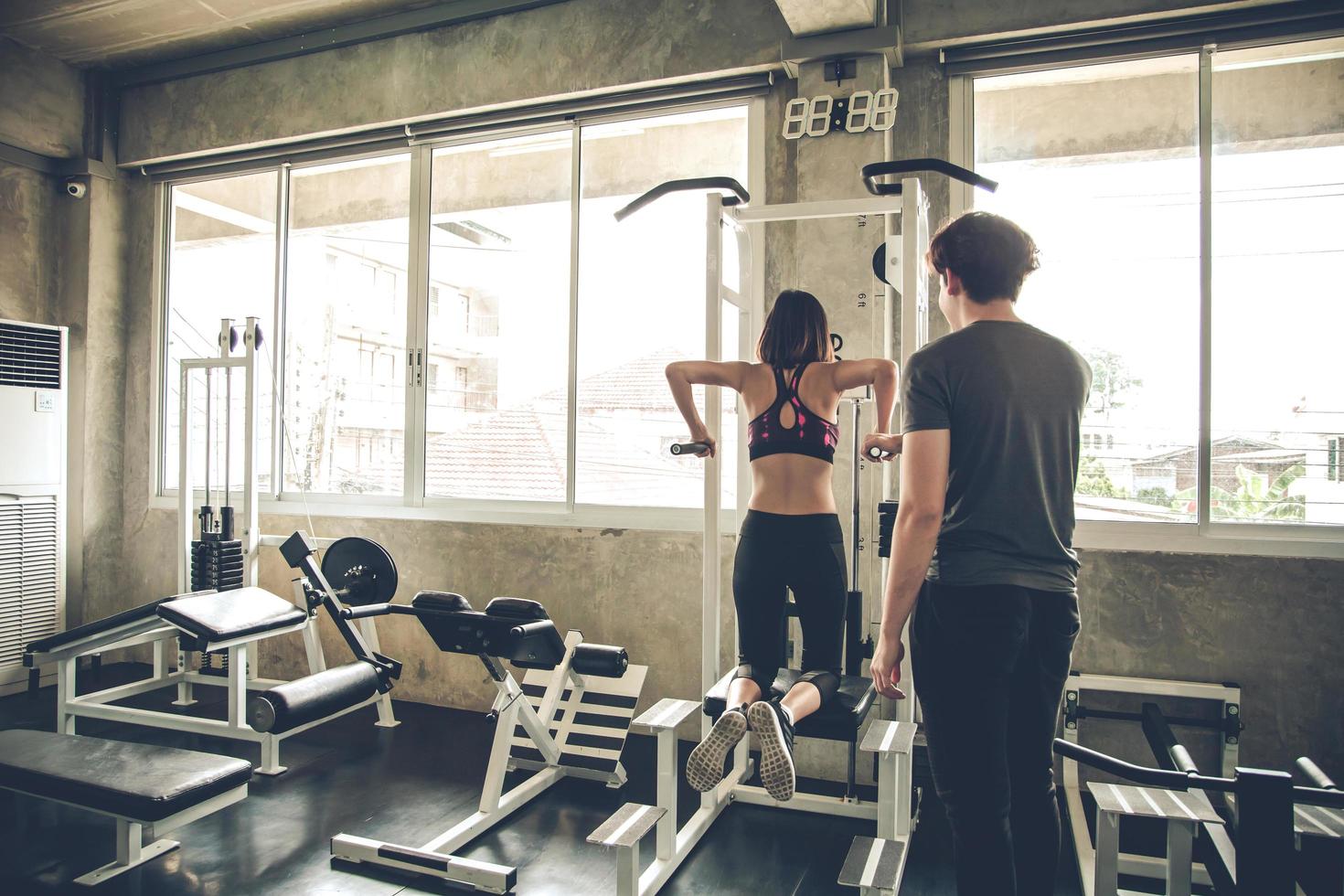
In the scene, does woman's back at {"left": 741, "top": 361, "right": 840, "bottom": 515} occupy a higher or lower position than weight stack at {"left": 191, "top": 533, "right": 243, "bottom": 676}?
higher

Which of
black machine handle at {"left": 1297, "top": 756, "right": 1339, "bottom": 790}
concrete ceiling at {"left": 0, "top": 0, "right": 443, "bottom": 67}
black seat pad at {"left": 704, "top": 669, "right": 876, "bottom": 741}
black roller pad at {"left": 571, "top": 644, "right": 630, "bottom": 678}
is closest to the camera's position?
black machine handle at {"left": 1297, "top": 756, "right": 1339, "bottom": 790}

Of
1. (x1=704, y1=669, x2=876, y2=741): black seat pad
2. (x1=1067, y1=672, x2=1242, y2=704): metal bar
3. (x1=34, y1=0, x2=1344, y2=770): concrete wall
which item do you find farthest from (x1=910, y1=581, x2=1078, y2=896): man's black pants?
(x1=34, y1=0, x2=1344, y2=770): concrete wall

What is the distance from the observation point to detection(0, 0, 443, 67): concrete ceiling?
13.9 ft

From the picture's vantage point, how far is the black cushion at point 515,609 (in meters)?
2.74

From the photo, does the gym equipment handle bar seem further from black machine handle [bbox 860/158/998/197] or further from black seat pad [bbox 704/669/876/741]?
black machine handle [bbox 860/158/998/197]

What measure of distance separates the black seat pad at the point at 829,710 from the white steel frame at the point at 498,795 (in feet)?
2.34

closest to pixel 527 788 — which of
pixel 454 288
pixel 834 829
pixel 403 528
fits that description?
pixel 834 829

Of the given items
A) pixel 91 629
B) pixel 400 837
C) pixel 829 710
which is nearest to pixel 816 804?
pixel 829 710

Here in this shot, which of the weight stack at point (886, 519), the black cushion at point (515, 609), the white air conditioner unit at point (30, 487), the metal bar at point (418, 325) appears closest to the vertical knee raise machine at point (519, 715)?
the black cushion at point (515, 609)

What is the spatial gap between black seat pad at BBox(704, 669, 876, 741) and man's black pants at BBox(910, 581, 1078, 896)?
729 mm

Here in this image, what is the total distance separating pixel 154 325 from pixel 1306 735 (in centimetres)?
594

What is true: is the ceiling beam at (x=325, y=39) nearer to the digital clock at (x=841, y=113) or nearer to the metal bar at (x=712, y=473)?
the digital clock at (x=841, y=113)

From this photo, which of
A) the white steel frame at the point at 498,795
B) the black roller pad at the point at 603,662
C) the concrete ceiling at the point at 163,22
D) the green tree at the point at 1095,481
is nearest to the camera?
the white steel frame at the point at 498,795

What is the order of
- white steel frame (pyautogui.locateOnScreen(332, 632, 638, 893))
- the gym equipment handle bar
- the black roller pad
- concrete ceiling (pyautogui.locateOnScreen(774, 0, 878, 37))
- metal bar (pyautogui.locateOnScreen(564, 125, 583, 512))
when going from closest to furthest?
the gym equipment handle bar < white steel frame (pyautogui.locateOnScreen(332, 632, 638, 893)) < the black roller pad < concrete ceiling (pyautogui.locateOnScreen(774, 0, 878, 37)) < metal bar (pyautogui.locateOnScreen(564, 125, 583, 512))
